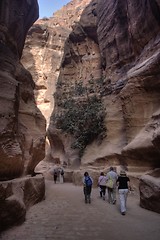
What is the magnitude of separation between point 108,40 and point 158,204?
16151 mm

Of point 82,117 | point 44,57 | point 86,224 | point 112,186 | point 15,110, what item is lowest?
point 86,224

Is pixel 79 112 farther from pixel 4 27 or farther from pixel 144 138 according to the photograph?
pixel 4 27

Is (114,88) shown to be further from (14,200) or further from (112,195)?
(14,200)

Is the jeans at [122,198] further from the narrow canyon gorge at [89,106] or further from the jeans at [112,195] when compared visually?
the jeans at [112,195]

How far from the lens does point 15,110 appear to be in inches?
318

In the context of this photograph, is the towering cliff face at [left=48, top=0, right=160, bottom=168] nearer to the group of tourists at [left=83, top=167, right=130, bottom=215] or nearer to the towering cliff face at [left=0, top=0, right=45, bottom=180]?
the group of tourists at [left=83, top=167, right=130, bottom=215]

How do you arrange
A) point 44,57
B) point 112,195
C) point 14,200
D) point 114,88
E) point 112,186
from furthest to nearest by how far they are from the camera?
point 44,57
point 114,88
point 112,195
point 112,186
point 14,200

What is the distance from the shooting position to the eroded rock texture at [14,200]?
17.8 ft

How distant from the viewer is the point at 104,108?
17.0 metres

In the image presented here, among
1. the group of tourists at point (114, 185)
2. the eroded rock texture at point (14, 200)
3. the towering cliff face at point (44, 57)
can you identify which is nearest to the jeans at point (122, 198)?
the group of tourists at point (114, 185)

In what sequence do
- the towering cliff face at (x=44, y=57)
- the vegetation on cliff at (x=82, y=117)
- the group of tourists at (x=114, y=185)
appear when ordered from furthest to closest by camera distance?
the towering cliff face at (x=44, y=57)
the vegetation on cliff at (x=82, y=117)
the group of tourists at (x=114, y=185)

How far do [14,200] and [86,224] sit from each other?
81.5 inches

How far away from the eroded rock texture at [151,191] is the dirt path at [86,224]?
0.83 feet

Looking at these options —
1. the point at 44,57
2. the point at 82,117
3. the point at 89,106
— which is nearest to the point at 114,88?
the point at 89,106
